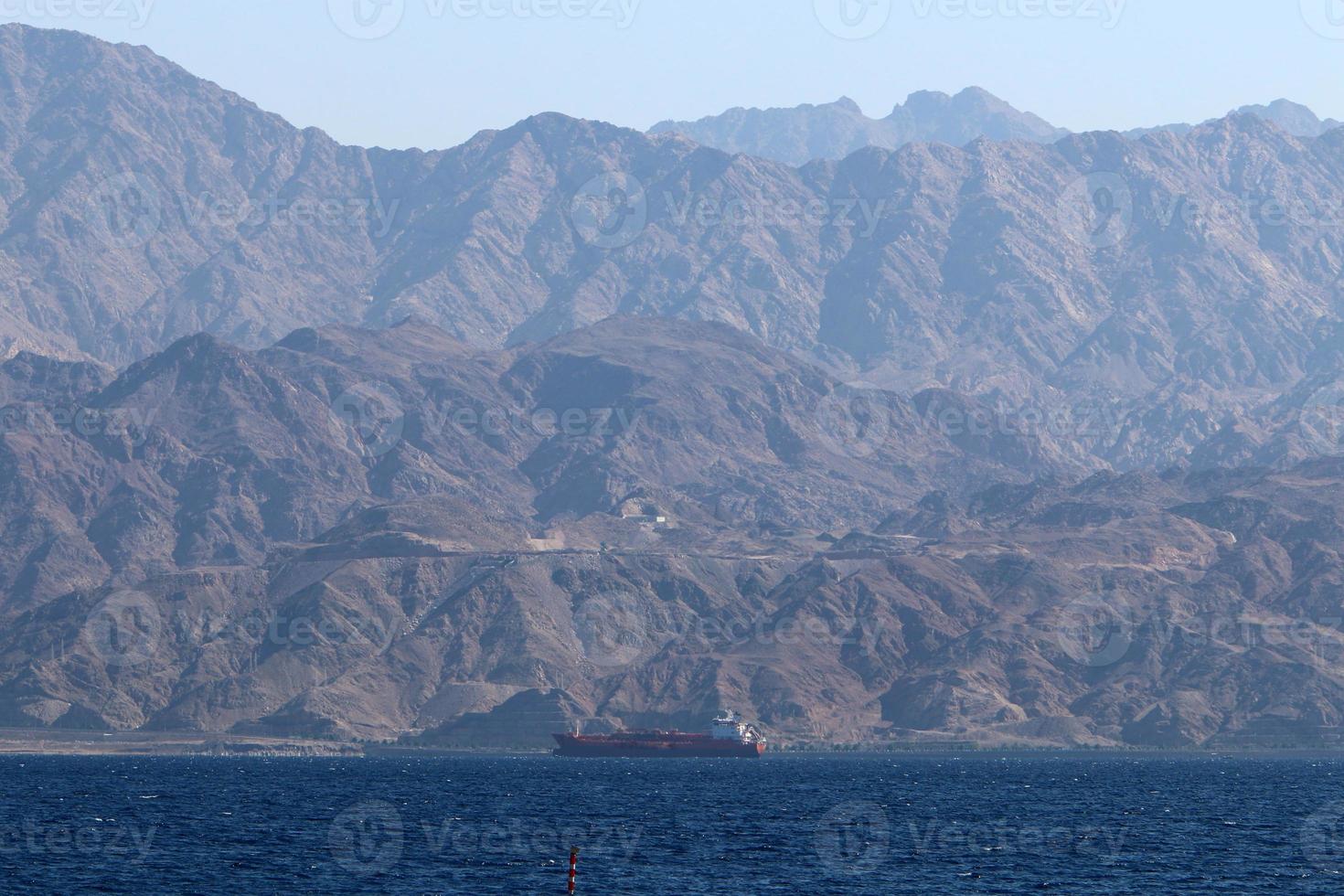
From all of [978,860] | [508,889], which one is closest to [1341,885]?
[978,860]

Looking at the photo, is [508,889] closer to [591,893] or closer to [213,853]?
[591,893]

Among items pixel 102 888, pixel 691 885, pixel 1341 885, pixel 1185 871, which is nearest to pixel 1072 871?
pixel 1185 871

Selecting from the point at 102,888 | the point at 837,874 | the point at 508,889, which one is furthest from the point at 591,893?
the point at 102,888

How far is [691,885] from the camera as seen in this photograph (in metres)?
A: 170

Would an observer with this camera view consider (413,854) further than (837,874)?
Yes

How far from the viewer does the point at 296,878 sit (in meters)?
172

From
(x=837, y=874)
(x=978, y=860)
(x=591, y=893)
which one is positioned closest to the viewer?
(x=591, y=893)

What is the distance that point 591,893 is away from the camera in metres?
165

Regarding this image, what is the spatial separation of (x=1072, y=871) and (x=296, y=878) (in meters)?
64.4

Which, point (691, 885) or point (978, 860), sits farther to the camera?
point (978, 860)

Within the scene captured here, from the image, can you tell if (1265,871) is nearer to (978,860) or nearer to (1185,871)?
(1185,871)

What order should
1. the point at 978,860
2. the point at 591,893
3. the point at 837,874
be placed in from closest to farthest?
the point at 591,893 → the point at 837,874 → the point at 978,860

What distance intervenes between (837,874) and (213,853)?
186 ft

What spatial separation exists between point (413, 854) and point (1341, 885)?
260 feet
